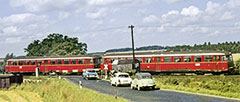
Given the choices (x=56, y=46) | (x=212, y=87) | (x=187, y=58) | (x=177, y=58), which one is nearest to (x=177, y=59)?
(x=177, y=58)

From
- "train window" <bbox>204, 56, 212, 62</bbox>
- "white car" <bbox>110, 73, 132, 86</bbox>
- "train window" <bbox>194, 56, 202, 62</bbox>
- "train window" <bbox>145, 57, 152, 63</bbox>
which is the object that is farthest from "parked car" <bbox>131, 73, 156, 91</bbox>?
"train window" <bbox>145, 57, 152, 63</bbox>

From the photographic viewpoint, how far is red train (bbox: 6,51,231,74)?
42969mm

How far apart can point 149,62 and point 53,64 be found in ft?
63.8

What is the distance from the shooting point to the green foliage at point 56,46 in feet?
338

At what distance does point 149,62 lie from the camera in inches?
1885

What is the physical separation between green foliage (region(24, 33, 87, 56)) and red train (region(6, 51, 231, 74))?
131 ft

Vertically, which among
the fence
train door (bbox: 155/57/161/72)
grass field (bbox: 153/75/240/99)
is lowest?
grass field (bbox: 153/75/240/99)

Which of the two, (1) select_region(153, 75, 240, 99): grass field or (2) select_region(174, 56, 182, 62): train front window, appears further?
(2) select_region(174, 56, 182, 62): train front window

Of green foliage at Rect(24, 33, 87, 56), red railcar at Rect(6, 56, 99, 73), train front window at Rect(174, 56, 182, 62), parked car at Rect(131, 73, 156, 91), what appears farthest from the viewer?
green foliage at Rect(24, 33, 87, 56)

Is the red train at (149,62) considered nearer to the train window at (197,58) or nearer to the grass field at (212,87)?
the train window at (197,58)

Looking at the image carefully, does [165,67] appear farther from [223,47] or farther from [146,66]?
[223,47]

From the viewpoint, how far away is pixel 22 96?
23.8 meters

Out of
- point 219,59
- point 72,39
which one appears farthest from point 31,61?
point 72,39

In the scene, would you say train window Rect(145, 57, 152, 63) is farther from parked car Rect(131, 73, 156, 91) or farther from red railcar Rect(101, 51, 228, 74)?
parked car Rect(131, 73, 156, 91)
